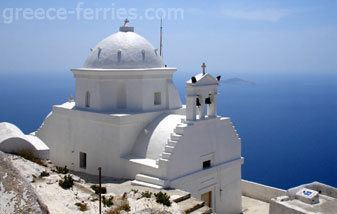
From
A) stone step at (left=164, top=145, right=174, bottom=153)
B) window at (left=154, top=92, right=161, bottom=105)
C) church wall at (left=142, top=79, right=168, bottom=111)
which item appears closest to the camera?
stone step at (left=164, top=145, right=174, bottom=153)

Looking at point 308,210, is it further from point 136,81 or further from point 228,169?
point 136,81

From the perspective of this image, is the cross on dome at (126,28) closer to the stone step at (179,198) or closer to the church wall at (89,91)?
the church wall at (89,91)

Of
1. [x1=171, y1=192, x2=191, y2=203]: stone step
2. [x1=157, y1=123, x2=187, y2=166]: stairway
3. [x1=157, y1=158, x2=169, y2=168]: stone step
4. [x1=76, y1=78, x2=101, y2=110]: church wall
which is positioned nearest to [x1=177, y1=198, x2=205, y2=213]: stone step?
[x1=171, y1=192, x2=191, y2=203]: stone step

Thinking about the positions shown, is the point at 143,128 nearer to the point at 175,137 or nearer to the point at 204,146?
the point at 175,137

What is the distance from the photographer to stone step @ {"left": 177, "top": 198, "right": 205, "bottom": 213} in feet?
45.3

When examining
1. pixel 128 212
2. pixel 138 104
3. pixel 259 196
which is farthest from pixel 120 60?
pixel 259 196

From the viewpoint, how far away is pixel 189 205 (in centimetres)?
1412

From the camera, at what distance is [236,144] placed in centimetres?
1938

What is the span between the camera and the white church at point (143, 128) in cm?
1652

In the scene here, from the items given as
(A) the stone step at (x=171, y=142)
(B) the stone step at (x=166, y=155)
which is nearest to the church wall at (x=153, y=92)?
(A) the stone step at (x=171, y=142)

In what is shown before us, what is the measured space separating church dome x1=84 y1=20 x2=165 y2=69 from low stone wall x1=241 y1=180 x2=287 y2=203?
28.9 feet

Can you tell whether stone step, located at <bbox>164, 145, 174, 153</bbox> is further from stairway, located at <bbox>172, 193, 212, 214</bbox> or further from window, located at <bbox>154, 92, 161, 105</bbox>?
window, located at <bbox>154, 92, 161, 105</bbox>

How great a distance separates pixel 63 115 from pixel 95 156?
3293mm

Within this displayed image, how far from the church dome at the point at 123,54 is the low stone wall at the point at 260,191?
8.80m
